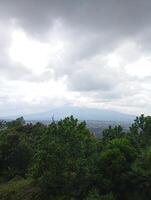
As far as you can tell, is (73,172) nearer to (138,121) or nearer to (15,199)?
(15,199)

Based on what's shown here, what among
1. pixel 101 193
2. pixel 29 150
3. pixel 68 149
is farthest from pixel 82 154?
pixel 29 150

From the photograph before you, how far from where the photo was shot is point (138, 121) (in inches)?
2064

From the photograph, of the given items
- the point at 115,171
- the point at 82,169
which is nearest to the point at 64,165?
the point at 82,169

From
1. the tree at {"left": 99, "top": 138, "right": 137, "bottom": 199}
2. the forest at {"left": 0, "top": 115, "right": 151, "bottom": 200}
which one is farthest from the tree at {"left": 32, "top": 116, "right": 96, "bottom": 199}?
the tree at {"left": 99, "top": 138, "right": 137, "bottom": 199}

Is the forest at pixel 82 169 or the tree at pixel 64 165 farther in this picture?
the tree at pixel 64 165

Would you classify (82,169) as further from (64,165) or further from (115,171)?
(115,171)

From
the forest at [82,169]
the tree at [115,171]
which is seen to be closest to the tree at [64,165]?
the forest at [82,169]

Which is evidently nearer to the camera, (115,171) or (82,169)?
(82,169)

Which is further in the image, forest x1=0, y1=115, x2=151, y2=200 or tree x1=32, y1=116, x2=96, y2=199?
tree x1=32, y1=116, x2=96, y2=199

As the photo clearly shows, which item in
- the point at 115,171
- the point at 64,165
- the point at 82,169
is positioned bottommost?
the point at 115,171

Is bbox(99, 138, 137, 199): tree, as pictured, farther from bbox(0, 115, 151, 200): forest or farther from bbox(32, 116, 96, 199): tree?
bbox(32, 116, 96, 199): tree

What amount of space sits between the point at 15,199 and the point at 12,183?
10.6 ft

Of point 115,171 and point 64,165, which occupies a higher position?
point 64,165

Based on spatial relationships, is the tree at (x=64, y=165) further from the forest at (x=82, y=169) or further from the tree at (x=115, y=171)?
the tree at (x=115, y=171)
